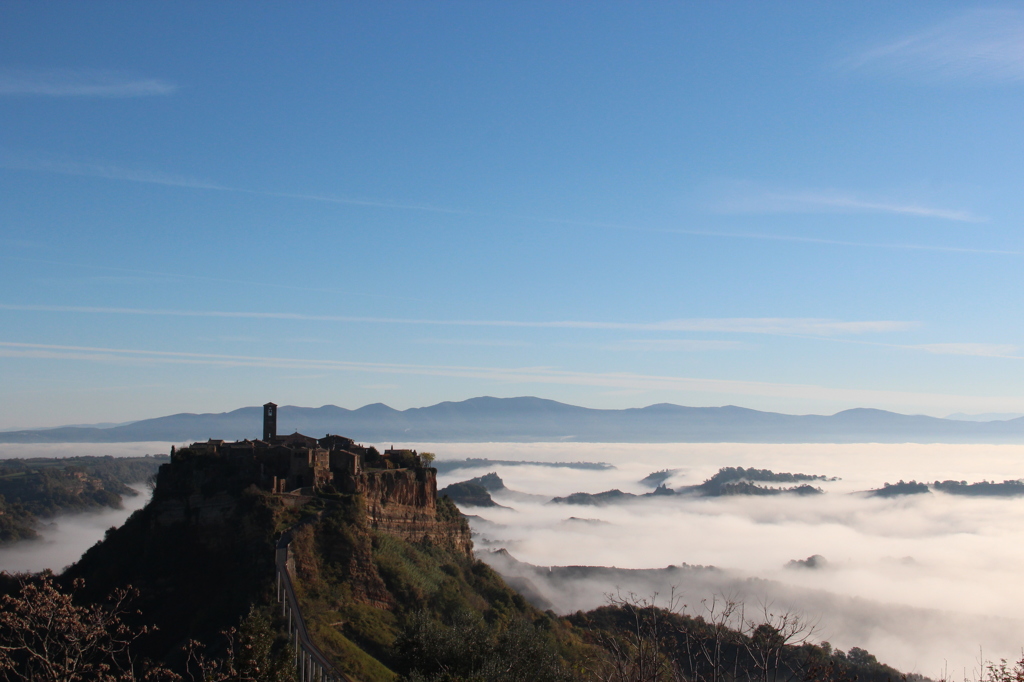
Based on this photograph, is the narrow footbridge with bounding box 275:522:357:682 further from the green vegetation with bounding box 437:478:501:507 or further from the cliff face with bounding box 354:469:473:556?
the green vegetation with bounding box 437:478:501:507

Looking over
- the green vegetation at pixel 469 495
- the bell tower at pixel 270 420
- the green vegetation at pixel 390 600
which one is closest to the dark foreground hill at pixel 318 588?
the green vegetation at pixel 390 600

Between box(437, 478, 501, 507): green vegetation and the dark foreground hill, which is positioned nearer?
the dark foreground hill

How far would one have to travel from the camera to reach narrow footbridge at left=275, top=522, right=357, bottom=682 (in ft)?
105

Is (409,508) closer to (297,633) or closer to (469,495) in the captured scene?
(297,633)

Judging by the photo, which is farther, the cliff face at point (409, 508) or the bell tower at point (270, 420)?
the bell tower at point (270, 420)

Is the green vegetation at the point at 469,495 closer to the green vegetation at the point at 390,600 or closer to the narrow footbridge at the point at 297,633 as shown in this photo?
the green vegetation at the point at 390,600

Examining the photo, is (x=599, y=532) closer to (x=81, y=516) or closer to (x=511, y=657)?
(x=81, y=516)

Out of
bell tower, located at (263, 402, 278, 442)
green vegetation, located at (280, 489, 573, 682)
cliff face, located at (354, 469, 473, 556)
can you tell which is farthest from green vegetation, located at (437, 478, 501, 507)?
green vegetation, located at (280, 489, 573, 682)

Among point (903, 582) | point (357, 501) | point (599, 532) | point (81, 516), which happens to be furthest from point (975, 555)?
point (81, 516)

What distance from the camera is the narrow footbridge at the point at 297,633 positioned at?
32094 millimetres

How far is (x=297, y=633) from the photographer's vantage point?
34656mm

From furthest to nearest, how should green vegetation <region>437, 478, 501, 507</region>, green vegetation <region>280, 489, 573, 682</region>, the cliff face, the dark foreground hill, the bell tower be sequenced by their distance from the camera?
green vegetation <region>437, 478, 501, 507</region>
the bell tower
the cliff face
green vegetation <region>280, 489, 573, 682</region>
the dark foreground hill

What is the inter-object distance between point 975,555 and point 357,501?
13875 cm

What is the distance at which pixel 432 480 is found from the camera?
5597 centimetres
